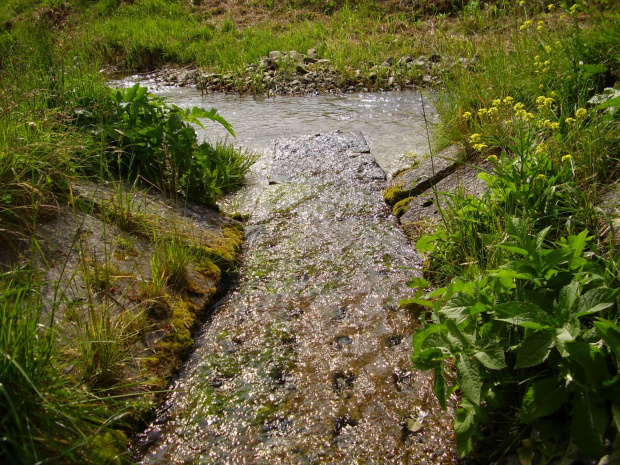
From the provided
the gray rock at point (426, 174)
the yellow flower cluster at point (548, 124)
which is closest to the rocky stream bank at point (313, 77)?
the gray rock at point (426, 174)

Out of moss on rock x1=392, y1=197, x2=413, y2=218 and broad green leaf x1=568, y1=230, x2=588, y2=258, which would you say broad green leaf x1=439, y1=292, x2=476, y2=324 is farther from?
moss on rock x1=392, y1=197, x2=413, y2=218

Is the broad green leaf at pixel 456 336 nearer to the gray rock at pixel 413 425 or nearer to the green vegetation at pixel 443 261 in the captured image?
the green vegetation at pixel 443 261

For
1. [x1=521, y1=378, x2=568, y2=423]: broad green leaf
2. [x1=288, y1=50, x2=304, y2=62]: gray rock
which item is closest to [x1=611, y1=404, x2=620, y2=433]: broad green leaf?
[x1=521, y1=378, x2=568, y2=423]: broad green leaf

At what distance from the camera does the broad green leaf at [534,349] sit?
182cm

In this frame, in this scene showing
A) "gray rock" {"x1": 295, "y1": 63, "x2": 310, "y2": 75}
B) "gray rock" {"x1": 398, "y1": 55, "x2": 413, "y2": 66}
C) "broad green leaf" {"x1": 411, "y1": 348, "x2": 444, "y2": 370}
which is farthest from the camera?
"gray rock" {"x1": 295, "y1": 63, "x2": 310, "y2": 75}

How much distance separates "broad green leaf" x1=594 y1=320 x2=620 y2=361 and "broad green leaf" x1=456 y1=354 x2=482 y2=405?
48cm

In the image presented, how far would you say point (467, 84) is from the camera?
524 cm

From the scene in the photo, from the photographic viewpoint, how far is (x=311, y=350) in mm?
2805

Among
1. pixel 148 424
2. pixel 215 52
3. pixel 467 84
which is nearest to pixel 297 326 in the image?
pixel 148 424

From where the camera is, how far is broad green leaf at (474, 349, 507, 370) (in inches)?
75.9

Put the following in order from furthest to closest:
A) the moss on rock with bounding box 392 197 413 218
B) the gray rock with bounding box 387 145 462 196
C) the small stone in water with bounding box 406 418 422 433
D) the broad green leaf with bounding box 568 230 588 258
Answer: the gray rock with bounding box 387 145 462 196 → the moss on rock with bounding box 392 197 413 218 → the small stone in water with bounding box 406 418 422 433 → the broad green leaf with bounding box 568 230 588 258

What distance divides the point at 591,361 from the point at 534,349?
7.5 inches

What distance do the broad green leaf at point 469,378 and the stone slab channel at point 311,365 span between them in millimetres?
390

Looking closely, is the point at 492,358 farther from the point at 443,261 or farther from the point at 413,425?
the point at 443,261
